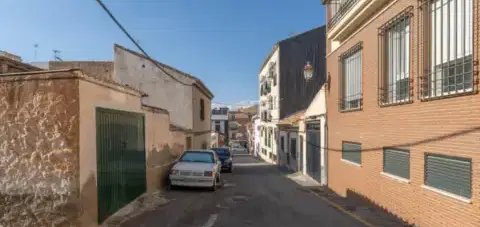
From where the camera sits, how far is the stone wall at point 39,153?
731cm

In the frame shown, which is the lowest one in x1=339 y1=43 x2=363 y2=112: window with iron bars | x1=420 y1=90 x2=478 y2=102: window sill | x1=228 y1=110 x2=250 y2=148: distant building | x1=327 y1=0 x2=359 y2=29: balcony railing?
→ x1=228 y1=110 x2=250 y2=148: distant building

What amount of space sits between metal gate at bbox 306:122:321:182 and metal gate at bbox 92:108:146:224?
9.49m

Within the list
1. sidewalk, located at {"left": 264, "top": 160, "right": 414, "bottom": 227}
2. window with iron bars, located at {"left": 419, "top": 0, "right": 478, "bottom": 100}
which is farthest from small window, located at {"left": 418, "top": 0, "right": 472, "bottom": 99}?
sidewalk, located at {"left": 264, "top": 160, "right": 414, "bottom": 227}

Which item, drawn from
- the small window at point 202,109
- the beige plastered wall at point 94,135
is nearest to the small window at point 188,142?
the small window at point 202,109

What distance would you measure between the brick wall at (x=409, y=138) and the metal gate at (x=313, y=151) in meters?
3.66

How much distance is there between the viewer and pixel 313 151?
67.9 feet

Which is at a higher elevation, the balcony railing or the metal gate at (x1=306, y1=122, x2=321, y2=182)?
the balcony railing

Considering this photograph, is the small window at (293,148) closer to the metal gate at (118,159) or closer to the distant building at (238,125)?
the metal gate at (118,159)

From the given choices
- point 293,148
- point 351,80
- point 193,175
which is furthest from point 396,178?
point 293,148

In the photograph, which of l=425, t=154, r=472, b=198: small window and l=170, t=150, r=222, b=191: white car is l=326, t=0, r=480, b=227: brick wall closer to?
l=425, t=154, r=472, b=198: small window

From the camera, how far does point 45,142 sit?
740cm

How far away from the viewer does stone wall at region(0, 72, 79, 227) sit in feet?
24.0

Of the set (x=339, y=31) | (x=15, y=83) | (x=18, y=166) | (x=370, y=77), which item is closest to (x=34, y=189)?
(x=18, y=166)

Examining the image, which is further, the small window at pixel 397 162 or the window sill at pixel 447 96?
the small window at pixel 397 162
